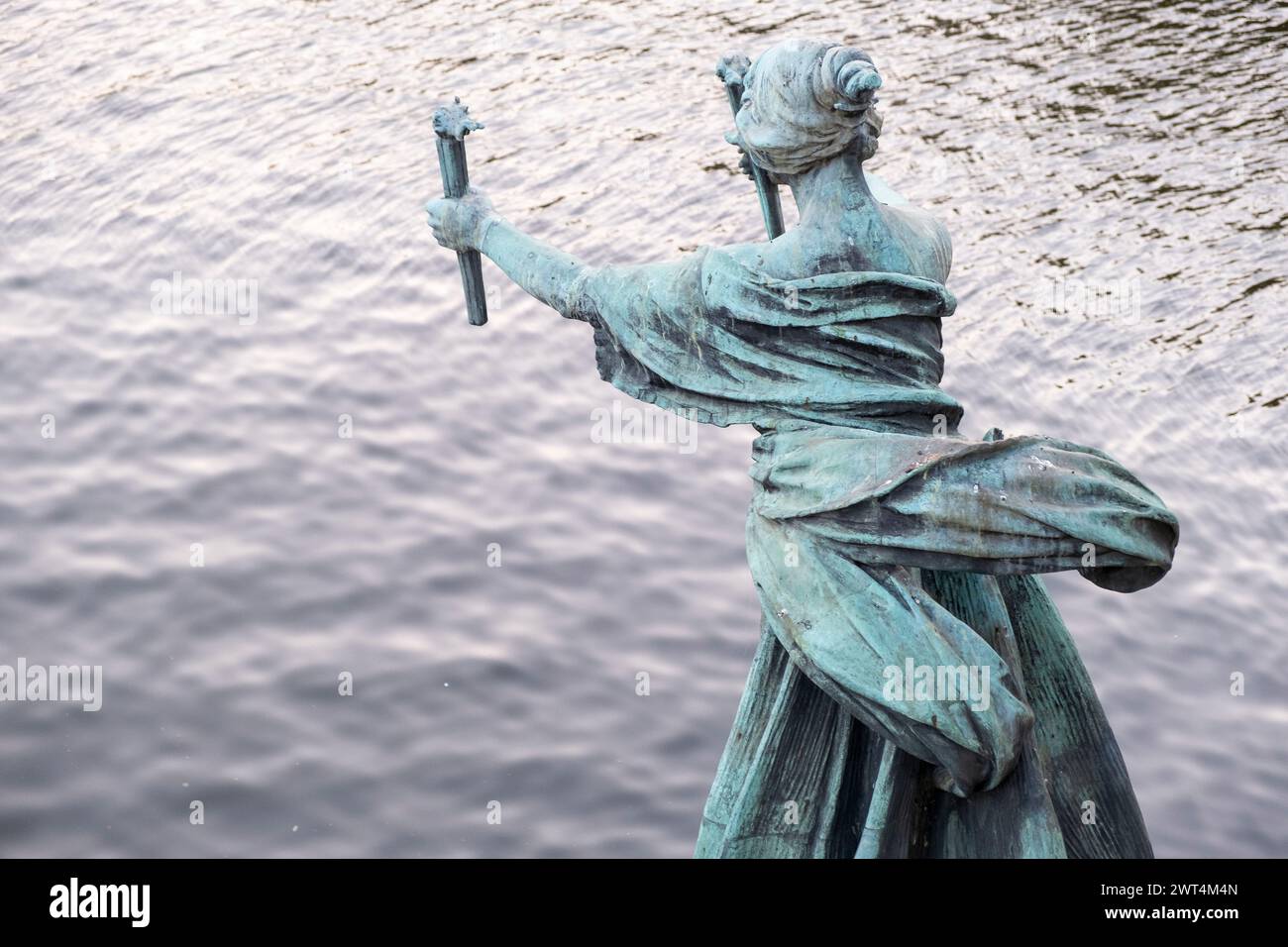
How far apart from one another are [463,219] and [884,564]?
150cm

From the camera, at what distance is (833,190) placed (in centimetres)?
532

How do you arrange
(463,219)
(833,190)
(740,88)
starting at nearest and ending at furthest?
(833,190), (740,88), (463,219)

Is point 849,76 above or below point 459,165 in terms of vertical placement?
above

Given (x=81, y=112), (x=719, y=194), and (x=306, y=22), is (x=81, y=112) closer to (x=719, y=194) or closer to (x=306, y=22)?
(x=306, y=22)

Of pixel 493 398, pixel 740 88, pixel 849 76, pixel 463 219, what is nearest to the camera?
pixel 849 76

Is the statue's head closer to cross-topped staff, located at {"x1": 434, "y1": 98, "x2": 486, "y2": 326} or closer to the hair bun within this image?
the hair bun

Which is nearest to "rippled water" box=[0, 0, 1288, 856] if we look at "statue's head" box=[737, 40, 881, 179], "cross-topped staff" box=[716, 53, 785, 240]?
"cross-topped staff" box=[716, 53, 785, 240]

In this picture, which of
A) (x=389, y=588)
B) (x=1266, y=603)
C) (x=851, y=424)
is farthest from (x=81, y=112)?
(x=851, y=424)

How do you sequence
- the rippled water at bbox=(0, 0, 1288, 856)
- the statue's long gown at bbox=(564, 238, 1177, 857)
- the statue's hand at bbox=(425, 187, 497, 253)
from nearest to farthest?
the statue's long gown at bbox=(564, 238, 1177, 857) → the statue's hand at bbox=(425, 187, 497, 253) → the rippled water at bbox=(0, 0, 1288, 856)

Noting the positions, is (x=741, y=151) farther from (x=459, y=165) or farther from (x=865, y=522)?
(x=865, y=522)

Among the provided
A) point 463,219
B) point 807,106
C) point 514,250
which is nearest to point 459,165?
point 463,219

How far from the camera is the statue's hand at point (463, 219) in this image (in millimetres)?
5758

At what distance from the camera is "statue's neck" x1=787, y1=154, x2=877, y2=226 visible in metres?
5.32

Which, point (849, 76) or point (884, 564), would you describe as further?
point (884, 564)
